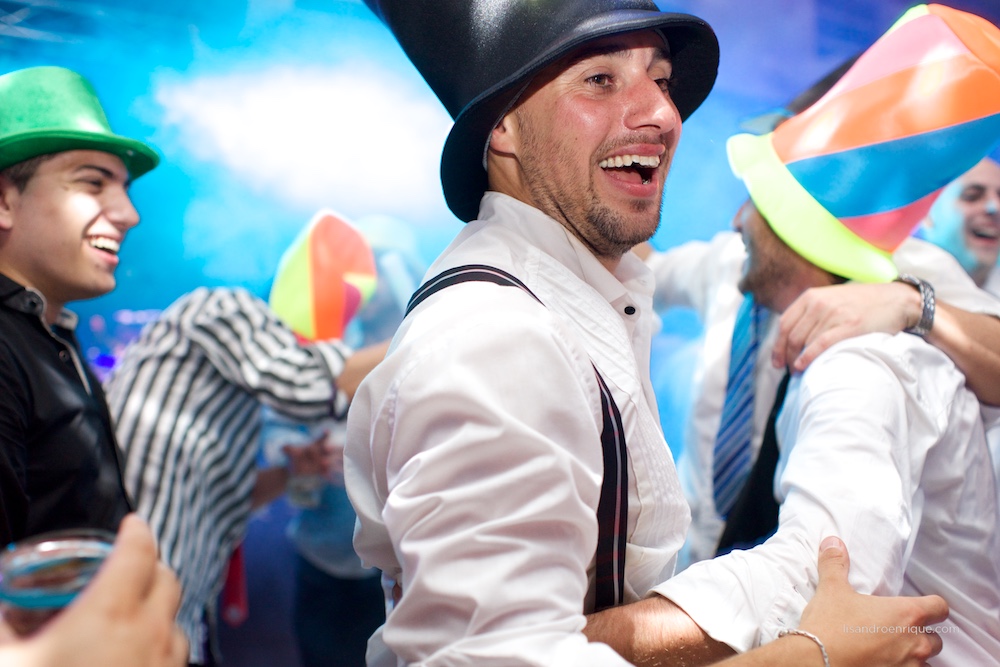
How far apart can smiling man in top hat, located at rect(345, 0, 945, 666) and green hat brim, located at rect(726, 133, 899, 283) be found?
459 millimetres

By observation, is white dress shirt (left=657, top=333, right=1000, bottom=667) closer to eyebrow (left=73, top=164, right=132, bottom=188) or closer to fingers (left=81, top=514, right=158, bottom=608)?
fingers (left=81, top=514, right=158, bottom=608)

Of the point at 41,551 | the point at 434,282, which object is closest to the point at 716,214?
the point at 434,282

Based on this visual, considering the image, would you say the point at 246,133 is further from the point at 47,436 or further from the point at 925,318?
the point at 925,318

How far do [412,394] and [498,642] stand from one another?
1.02 ft

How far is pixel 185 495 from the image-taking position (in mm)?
Result: 2475

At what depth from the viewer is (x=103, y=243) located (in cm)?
214

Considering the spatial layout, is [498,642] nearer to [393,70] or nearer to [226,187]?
[226,187]

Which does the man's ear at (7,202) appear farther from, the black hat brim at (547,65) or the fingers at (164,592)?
the fingers at (164,592)

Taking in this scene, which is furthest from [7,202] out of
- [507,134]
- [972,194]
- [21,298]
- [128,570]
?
[972,194]

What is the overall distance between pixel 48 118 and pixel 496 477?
1.76m

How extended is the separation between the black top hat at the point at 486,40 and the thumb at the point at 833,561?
0.90 metres

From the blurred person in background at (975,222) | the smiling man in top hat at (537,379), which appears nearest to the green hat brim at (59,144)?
the smiling man in top hat at (537,379)

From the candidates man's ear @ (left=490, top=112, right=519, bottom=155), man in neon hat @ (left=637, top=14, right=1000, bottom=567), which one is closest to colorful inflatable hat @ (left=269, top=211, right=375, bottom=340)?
man in neon hat @ (left=637, top=14, right=1000, bottom=567)

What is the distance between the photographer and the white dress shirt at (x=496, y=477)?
0.91 m
